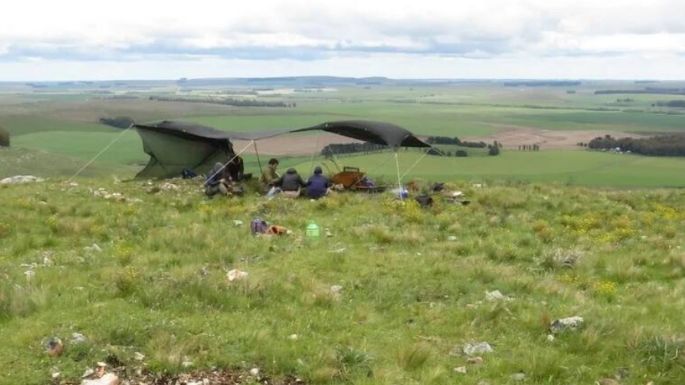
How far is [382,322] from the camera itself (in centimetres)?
899

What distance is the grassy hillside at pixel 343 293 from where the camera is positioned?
7.43 meters

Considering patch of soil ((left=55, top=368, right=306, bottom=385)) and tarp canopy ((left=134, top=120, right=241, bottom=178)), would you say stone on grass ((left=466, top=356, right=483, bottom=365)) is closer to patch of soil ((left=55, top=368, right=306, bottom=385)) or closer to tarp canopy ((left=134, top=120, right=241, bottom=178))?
patch of soil ((left=55, top=368, right=306, bottom=385))

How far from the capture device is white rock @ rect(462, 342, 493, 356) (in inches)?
314

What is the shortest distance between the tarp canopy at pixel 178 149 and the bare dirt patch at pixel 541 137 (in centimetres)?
6638

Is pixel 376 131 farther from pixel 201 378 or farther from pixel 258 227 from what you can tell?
pixel 201 378

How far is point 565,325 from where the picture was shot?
866cm

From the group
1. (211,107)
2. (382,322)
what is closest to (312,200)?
(382,322)

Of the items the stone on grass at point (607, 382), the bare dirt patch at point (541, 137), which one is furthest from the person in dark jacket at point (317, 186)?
the bare dirt patch at point (541, 137)

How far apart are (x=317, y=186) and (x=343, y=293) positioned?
34.4ft

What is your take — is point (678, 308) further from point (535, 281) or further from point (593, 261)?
point (593, 261)

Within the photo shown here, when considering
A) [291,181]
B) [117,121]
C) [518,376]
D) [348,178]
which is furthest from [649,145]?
[117,121]

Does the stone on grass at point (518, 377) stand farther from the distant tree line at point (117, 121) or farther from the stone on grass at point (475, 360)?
→ the distant tree line at point (117, 121)

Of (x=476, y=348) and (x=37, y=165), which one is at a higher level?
(x=476, y=348)

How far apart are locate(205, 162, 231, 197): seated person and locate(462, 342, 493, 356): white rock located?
13.3m
